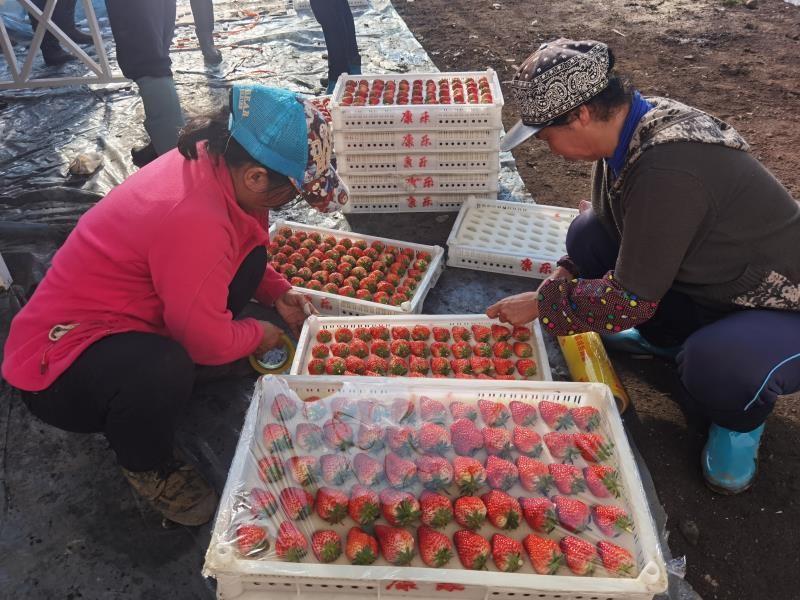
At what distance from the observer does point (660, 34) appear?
634 cm

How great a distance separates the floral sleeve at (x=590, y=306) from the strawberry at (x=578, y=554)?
0.74 metres

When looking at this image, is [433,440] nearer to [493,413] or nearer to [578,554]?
[493,413]

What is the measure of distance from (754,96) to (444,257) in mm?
3531

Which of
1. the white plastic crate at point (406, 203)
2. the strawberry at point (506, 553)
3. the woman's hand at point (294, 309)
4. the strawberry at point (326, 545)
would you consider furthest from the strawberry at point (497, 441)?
the white plastic crate at point (406, 203)

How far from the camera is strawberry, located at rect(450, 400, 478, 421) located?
1.73m

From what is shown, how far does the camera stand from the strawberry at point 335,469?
1.58 m

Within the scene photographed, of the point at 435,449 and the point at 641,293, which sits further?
the point at 641,293

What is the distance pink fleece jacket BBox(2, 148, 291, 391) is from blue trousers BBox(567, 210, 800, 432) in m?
1.55

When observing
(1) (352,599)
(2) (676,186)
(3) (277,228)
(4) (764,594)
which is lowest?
(4) (764,594)

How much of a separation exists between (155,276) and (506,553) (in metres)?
1.23

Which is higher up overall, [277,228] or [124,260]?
[124,260]

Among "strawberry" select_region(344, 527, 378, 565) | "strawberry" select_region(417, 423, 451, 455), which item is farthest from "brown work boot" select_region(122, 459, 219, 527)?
"strawberry" select_region(417, 423, 451, 455)

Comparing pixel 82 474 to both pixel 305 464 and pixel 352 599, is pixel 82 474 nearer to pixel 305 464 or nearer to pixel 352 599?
pixel 305 464

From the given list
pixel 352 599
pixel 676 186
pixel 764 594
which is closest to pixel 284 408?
pixel 352 599
